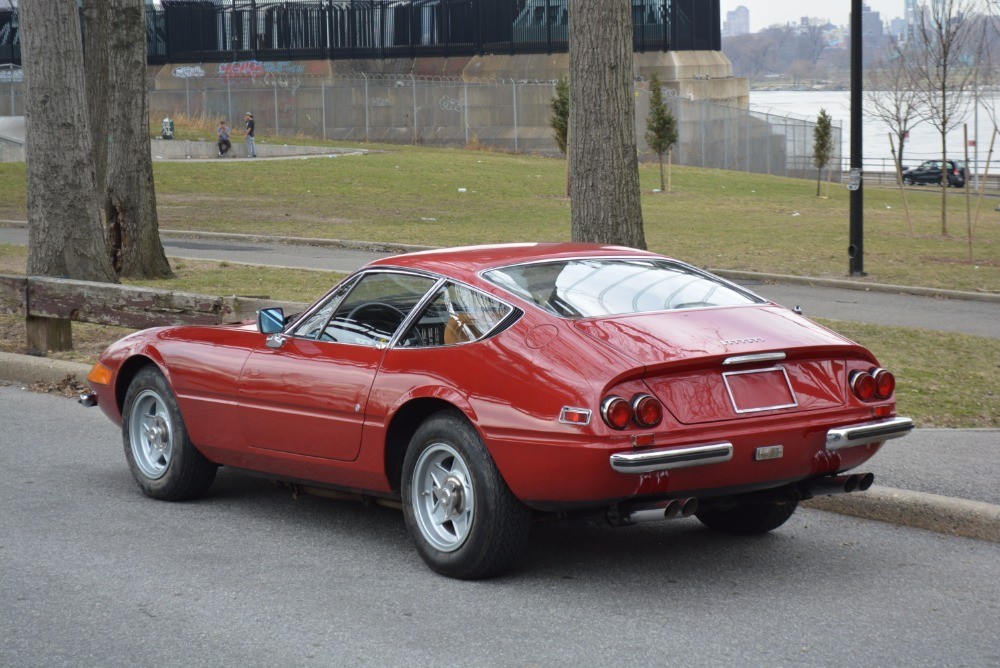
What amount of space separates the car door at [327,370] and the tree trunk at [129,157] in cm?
1030

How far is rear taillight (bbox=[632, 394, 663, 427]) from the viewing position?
16.5ft

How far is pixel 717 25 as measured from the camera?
64.8 m

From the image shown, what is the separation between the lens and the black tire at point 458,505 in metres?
5.36

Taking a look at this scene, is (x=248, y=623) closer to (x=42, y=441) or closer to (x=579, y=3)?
(x=42, y=441)

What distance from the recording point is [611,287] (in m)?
5.93

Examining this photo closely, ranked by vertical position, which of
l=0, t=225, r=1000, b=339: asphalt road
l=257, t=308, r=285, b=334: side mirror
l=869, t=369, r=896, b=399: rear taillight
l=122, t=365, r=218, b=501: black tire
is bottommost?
l=0, t=225, r=1000, b=339: asphalt road

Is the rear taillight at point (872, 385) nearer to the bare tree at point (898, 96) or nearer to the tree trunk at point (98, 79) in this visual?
the tree trunk at point (98, 79)

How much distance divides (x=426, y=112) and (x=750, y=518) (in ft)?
163

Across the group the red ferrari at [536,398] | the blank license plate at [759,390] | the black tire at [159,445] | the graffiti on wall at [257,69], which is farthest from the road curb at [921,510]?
the graffiti on wall at [257,69]

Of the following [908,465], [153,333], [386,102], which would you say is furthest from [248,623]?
[386,102]

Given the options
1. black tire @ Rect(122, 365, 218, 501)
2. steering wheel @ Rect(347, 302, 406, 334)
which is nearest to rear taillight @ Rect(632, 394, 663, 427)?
steering wheel @ Rect(347, 302, 406, 334)

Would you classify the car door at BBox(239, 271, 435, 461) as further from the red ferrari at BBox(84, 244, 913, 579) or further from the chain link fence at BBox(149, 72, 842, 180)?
the chain link fence at BBox(149, 72, 842, 180)

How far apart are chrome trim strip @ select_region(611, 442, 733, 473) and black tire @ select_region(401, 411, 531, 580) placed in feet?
2.01

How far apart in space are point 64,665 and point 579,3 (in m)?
7.76
